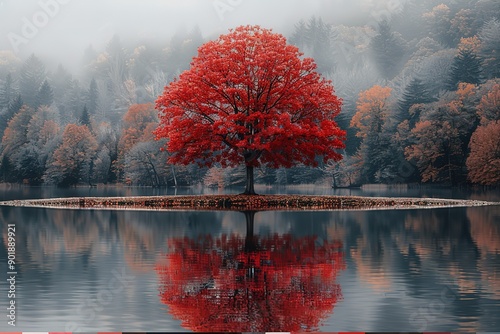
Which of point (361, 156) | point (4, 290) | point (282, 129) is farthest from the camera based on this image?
point (361, 156)

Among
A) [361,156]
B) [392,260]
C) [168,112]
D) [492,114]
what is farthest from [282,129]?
[361,156]

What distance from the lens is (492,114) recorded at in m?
103

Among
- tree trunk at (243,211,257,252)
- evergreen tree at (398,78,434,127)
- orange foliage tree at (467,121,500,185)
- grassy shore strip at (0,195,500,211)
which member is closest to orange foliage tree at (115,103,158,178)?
evergreen tree at (398,78,434,127)

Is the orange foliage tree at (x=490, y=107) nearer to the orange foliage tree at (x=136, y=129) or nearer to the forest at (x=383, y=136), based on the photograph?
the forest at (x=383, y=136)

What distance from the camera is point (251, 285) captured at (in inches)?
781

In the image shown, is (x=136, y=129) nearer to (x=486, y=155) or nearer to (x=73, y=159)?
(x=73, y=159)

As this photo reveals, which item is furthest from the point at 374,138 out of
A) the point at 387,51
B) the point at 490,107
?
the point at 387,51

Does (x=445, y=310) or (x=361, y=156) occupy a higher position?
(x=361, y=156)

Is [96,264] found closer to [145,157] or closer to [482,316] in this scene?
[482,316]

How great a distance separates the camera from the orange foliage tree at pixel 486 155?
97000 mm

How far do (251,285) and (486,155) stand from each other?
8389 cm

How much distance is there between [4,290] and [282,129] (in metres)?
40.6

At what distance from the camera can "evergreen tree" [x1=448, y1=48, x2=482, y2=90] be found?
129m

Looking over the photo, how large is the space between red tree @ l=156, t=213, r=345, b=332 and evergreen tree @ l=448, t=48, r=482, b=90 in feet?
345
